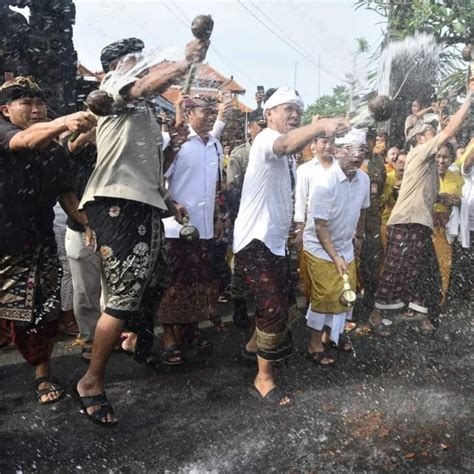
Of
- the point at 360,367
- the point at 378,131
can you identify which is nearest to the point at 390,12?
the point at 378,131

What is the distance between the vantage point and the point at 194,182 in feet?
13.1

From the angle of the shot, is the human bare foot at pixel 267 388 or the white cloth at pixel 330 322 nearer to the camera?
the human bare foot at pixel 267 388

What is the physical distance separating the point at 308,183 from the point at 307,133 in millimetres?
1451

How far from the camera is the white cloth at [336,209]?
392 centimetres

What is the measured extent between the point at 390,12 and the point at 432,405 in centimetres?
327

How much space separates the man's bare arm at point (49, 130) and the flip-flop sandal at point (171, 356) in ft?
6.07

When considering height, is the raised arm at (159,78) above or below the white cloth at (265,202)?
above

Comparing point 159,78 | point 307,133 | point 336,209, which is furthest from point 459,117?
point 159,78

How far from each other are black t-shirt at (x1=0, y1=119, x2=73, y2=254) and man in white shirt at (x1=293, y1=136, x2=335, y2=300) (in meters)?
1.85

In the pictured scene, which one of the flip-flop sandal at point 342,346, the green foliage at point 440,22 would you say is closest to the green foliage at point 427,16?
the green foliage at point 440,22

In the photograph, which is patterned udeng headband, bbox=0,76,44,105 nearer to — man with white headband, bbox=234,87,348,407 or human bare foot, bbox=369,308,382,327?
man with white headband, bbox=234,87,348,407

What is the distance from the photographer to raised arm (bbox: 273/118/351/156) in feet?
9.38

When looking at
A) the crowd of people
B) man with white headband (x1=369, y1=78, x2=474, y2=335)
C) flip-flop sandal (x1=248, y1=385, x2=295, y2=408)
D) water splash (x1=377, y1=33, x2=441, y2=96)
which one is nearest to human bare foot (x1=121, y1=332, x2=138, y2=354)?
the crowd of people

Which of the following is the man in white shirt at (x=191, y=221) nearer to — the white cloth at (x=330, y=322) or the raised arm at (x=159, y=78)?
the white cloth at (x=330, y=322)
